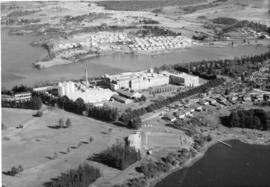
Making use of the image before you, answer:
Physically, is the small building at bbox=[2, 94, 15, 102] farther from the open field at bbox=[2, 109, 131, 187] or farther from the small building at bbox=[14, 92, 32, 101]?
the open field at bbox=[2, 109, 131, 187]

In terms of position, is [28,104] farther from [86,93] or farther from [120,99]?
[120,99]

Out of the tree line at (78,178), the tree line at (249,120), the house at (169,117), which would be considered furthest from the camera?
the house at (169,117)

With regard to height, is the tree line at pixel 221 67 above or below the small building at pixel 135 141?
above

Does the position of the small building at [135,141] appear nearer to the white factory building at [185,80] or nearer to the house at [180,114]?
the house at [180,114]

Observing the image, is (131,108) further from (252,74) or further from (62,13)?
(62,13)

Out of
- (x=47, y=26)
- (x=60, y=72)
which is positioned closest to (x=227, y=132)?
(x=60, y=72)

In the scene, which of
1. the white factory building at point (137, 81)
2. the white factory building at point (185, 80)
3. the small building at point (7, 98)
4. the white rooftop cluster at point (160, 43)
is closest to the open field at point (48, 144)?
the small building at point (7, 98)

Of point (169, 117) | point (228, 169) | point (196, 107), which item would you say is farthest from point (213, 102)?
point (228, 169)
